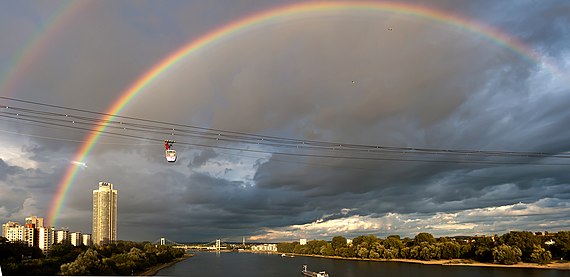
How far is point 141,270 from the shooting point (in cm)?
3550

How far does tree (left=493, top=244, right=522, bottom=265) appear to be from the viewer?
37.7 m

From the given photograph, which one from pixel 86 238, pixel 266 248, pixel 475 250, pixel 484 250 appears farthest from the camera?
pixel 266 248

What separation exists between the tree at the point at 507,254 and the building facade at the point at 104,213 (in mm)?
31877

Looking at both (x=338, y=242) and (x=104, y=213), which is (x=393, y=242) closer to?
(x=338, y=242)

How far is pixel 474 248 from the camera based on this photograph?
144 feet

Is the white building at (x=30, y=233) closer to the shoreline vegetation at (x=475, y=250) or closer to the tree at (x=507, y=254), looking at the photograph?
the shoreline vegetation at (x=475, y=250)

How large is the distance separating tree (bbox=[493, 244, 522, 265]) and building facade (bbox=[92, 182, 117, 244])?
3188 centimetres

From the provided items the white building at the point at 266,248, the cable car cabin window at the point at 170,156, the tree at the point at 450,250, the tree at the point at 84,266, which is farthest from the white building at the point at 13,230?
the white building at the point at 266,248

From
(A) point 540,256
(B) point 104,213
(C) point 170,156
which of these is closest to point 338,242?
(A) point 540,256

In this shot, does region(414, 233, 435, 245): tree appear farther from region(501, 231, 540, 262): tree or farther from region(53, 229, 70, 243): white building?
region(53, 229, 70, 243): white building

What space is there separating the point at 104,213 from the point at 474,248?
34356mm

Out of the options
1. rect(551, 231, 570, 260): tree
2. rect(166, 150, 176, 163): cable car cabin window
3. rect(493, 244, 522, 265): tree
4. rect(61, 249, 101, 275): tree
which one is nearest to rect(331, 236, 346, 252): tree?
Result: rect(493, 244, 522, 265): tree

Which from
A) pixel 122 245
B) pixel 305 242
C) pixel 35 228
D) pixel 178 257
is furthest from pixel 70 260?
pixel 305 242

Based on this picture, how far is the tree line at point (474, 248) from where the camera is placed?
125ft
